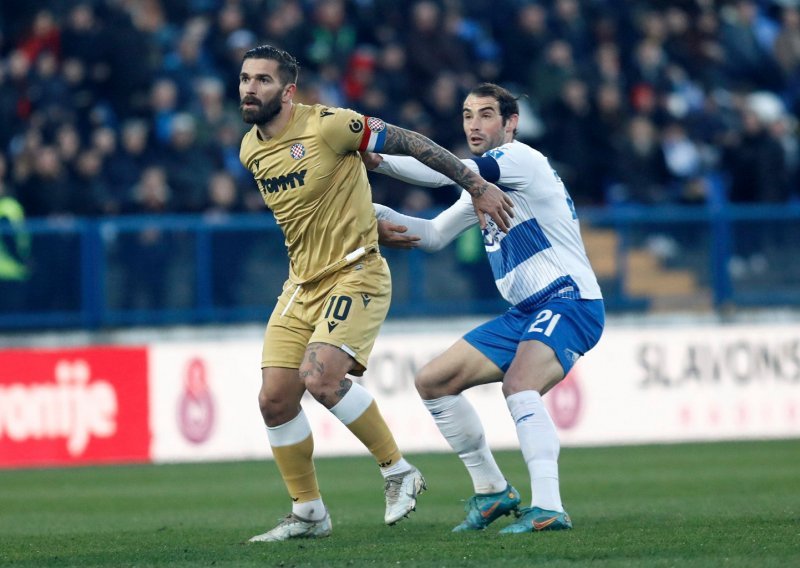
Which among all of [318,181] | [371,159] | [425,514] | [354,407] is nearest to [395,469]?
[354,407]

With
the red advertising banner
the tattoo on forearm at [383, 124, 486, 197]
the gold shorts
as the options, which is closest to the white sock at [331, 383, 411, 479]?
the gold shorts

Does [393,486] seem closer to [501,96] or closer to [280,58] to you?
[501,96]

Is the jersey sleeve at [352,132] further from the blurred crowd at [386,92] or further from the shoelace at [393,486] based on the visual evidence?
the blurred crowd at [386,92]

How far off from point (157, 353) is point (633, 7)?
360 inches

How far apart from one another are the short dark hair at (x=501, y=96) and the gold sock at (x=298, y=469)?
7.07 feet

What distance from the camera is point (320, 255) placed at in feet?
25.7

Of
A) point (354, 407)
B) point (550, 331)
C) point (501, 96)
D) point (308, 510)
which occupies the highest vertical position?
point (501, 96)

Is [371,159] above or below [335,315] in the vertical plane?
above

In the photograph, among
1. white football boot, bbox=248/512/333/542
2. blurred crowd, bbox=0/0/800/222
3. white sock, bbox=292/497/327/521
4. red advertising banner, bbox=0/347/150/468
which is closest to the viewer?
white football boot, bbox=248/512/333/542

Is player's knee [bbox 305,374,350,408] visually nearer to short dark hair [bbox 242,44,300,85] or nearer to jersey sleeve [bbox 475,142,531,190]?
jersey sleeve [bbox 475,142,531,190]

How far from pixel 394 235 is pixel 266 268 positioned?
6.90 metres

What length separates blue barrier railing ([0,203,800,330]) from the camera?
14781mm

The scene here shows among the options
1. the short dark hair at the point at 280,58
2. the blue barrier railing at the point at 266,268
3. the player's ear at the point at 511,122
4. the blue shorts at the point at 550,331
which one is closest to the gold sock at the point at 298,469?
the blue shorts at the point at 550,331

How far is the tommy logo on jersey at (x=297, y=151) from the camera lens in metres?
7.73
